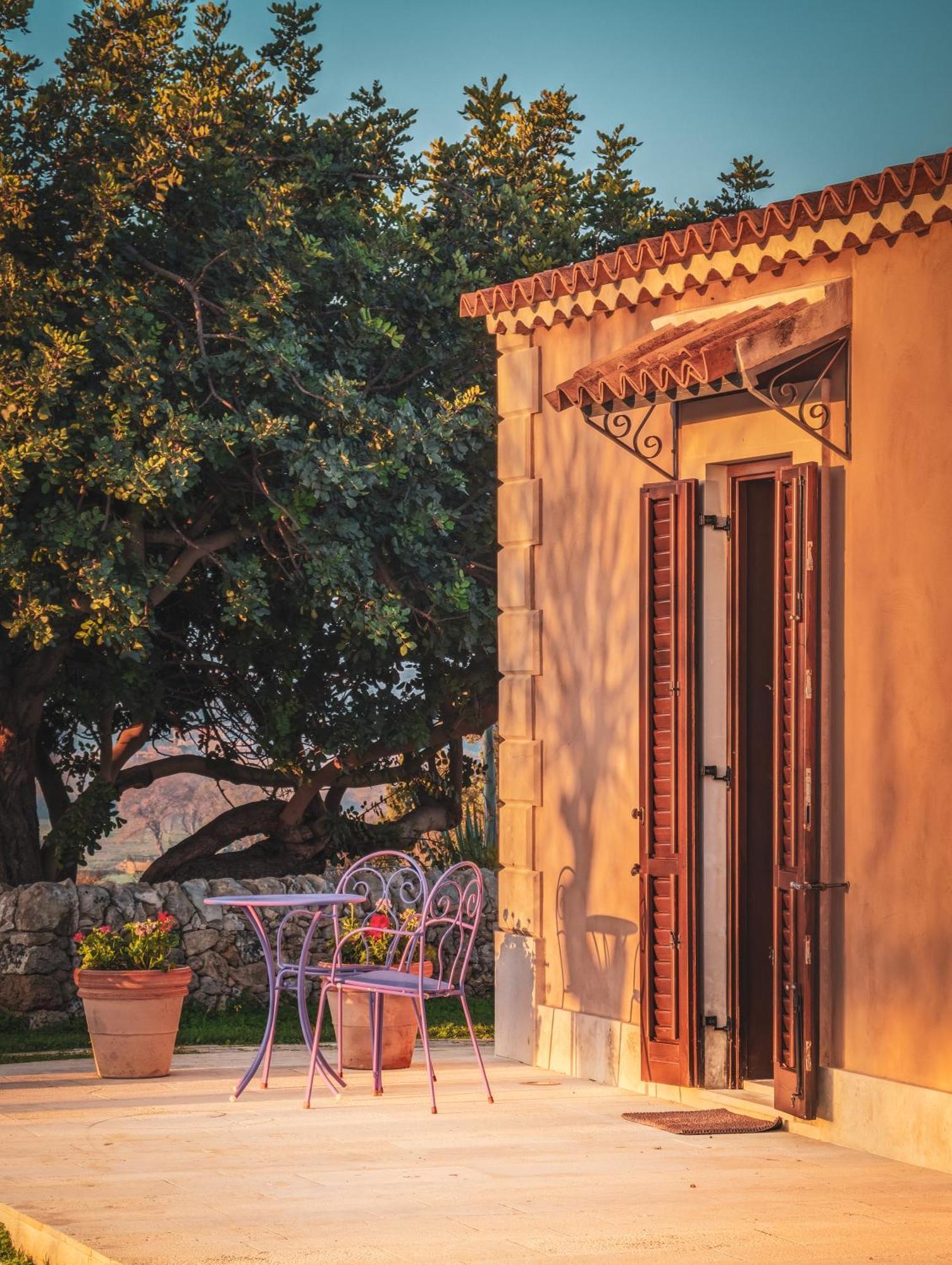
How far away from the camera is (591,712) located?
9.35m

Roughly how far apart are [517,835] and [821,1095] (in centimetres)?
268

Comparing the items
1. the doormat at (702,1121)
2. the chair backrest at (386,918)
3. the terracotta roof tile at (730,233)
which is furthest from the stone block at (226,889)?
the doormat at (702,1121)

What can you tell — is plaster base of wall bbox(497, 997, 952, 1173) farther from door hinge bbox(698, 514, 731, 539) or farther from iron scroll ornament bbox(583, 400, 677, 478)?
iron scroll ornament bbox(583, 400, 677, 478)

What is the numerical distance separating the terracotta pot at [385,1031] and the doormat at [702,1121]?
165cm

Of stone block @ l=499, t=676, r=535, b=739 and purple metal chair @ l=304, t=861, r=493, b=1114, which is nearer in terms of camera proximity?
purple metal chair @ l=304, t=861, r=493, b=1114

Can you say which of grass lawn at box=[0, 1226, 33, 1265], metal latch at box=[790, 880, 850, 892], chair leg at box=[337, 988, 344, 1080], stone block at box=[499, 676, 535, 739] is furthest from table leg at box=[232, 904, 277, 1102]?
grass lawn at box=[0, 1226, 33, 1265]

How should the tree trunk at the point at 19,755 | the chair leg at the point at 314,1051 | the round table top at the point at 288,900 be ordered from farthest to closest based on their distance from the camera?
the tree trunk at the point at 19,755 → the round table top at the point at 288,900 → the chair leg at the point at 314,1051

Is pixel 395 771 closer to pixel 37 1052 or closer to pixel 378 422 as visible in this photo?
pixel 378 422

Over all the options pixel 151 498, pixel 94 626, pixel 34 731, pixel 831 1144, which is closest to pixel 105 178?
pixel 151 498

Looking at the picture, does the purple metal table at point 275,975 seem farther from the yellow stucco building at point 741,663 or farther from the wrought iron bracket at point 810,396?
the wrought iron bracket at point 810,396

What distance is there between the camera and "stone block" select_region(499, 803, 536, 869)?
9766 mm

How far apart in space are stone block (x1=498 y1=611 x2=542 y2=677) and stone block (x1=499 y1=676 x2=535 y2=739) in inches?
2.5

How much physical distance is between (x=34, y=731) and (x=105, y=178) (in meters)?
4.24

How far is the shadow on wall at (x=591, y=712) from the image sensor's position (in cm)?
902
